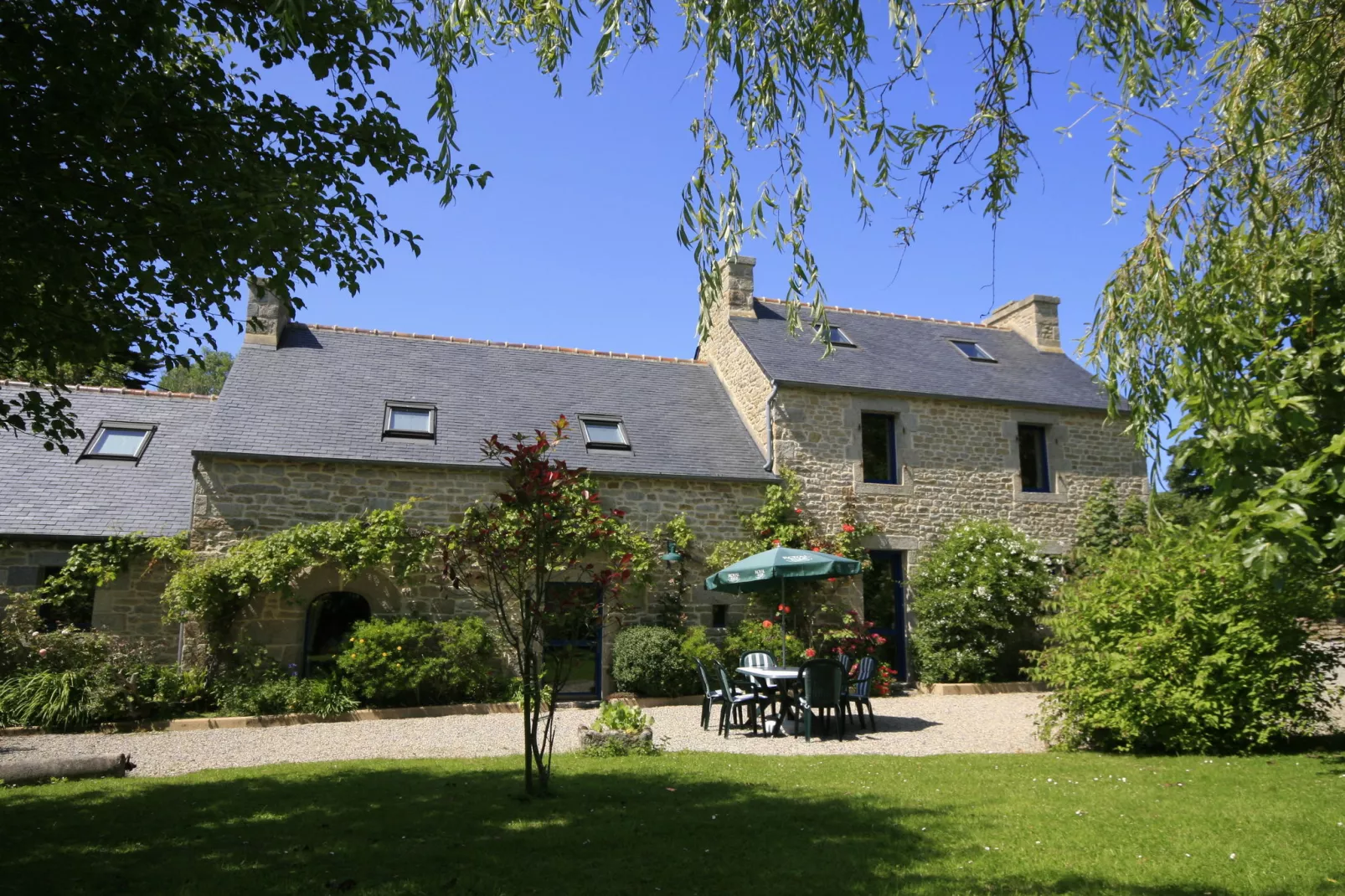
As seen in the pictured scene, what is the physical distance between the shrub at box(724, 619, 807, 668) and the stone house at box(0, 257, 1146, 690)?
1.42 feet

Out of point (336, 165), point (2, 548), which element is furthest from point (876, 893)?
point (2, 548)

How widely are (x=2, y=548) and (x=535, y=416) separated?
6719 mm

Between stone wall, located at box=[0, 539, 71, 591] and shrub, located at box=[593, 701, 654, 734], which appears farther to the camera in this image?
stone wall, located at box=[0, 539, 71, 591]

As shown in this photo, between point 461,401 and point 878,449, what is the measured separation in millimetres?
6538

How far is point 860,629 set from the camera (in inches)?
514

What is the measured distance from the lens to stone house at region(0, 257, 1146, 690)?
11.4 meters

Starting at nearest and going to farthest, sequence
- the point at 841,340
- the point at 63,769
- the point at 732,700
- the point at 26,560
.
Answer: the point at 63,769, the point at 732,700, the point at 26,560, the point at 841,340

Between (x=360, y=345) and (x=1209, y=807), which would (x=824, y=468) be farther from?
(x=1209, y=807)

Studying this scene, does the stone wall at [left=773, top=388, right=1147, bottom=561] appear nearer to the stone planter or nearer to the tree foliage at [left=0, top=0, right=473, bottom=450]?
the stone planter

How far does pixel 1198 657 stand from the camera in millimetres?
7281

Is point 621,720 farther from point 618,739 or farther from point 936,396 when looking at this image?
point 936,396

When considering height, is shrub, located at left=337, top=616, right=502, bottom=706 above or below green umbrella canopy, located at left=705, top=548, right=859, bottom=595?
below

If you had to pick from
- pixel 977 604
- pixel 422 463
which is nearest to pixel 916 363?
pixel 977 604

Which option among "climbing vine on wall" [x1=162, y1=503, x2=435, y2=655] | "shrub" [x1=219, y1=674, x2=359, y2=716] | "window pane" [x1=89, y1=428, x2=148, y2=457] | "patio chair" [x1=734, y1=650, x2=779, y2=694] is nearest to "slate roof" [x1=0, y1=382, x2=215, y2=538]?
"window pane" [x1=89, y1=428, x2=148, y2=457]
